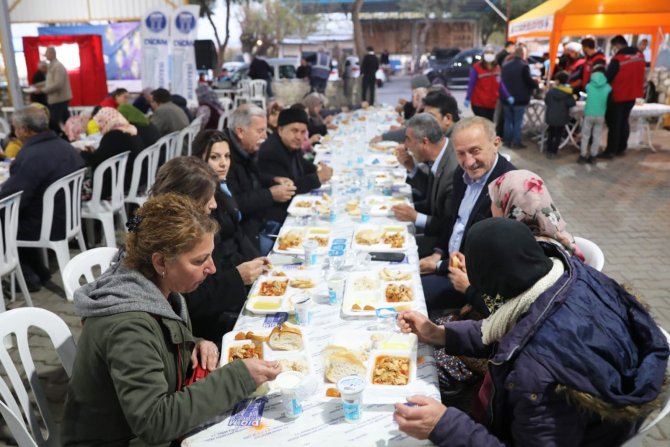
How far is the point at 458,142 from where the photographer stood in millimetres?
3094

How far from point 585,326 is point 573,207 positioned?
579 cm

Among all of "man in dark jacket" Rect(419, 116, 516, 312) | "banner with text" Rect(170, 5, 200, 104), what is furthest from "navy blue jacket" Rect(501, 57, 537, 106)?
"man in dark jacket" Rect(419, 116, 516, 312)

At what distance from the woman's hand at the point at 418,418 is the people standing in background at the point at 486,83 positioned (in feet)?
30.3

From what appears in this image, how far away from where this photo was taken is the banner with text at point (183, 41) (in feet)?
32.3

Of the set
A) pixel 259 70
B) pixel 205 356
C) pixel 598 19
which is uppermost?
pixel 598 19

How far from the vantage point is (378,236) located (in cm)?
323

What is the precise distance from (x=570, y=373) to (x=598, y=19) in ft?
35.4

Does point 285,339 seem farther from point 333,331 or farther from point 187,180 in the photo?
point 187,180

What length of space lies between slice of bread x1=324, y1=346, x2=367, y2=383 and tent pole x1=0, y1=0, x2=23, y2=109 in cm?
821

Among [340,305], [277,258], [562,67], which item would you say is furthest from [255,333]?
[562,67]

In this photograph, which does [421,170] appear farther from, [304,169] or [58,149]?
[58,149]

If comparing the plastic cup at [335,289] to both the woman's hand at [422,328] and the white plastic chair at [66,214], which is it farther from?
the white plastic chair at [66,214]

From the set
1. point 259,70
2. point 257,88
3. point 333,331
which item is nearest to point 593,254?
point 333,331

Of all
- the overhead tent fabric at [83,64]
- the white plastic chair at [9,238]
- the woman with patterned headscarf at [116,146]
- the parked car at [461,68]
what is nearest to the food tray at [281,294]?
the white plastic chair at [9,238]
